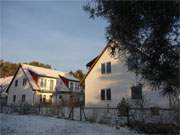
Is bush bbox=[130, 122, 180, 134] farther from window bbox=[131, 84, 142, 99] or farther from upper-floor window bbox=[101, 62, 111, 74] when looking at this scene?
upper-floor window bbox=[101, 62, 111, 74]

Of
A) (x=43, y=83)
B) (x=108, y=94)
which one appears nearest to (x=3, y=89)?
(x=43, y=83)

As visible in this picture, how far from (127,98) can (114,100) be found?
209cm

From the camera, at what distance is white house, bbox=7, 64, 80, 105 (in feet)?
151

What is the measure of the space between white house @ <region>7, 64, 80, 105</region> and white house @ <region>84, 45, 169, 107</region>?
13870mm

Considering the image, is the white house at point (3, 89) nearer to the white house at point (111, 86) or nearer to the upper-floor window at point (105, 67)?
the white house at point (111, 86)

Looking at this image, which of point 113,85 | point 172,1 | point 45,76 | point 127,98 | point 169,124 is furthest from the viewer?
point 45,76

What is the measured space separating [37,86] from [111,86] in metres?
19.0

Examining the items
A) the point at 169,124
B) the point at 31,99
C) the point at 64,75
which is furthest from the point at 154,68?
the point at 64,75

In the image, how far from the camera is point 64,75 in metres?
54.6

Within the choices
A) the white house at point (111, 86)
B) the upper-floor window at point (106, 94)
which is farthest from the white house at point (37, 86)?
the upper-floor window at point (106, 94)

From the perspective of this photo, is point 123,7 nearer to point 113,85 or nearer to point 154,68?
point 154,68

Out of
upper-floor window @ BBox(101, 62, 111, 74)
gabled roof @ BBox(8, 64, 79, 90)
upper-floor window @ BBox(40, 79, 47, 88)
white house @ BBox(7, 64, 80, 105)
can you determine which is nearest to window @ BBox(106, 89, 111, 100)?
upper-floor window @ BBox(101, 62, 111, 74)

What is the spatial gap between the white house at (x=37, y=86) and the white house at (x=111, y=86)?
13870mm

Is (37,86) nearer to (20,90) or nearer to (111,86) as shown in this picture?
(20,90)
